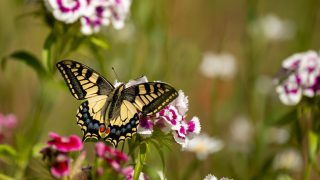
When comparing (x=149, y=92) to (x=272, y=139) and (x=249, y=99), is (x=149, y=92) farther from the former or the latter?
(x=272, y=139)

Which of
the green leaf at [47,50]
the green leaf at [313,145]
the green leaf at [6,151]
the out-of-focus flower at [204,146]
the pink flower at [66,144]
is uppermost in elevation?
the out-of-focus flower at [204,146]

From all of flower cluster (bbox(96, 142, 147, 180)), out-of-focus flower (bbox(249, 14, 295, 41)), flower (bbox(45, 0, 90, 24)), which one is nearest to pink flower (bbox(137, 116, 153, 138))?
flower cluster (bbox(96, 142, 147, 180))

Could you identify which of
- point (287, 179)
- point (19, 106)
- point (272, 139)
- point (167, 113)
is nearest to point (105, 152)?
point (167, 113)

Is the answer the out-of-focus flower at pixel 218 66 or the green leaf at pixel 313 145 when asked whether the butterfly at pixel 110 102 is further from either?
the out-of-focus flower at pixel 218 66

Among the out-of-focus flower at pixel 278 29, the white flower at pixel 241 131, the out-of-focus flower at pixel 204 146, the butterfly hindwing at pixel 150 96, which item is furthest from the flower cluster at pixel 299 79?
the out-of-focus flower at pixel 278 29

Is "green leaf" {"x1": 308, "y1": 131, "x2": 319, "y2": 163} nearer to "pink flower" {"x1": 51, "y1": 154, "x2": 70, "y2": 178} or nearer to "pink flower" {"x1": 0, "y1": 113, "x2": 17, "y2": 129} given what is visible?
"pink flower" {"x1": 51, "y1": 154, "x2": 70, "y2": 178}

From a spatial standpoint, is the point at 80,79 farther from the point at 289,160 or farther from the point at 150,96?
the point at 289,160
